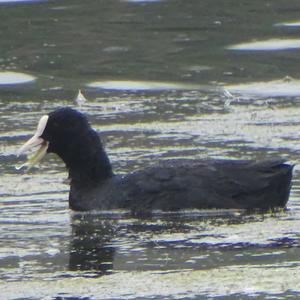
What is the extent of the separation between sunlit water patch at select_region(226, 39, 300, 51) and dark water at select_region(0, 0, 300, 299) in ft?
0.09

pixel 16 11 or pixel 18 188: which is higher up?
pixel 16 11

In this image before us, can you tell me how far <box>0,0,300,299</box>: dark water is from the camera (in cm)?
891

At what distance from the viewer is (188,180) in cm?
1110

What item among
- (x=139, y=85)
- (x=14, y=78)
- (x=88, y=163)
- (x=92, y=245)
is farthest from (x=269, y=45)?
(x=92, y=245)

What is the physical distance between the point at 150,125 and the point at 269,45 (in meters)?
4.82

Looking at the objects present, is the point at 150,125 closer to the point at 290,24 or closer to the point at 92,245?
the point at 92,245

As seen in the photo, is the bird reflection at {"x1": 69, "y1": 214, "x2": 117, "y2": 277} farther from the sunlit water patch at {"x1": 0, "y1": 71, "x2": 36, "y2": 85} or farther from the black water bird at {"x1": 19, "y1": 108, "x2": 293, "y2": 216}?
the sunlit water patch at {"x1": 0, "y1": 71, "x2": 36, "y2": 85}

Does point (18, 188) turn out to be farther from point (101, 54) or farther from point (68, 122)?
point (101, 54)

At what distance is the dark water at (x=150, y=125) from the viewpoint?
351 inches

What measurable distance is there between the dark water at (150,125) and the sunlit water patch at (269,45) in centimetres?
3

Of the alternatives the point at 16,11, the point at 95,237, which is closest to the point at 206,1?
the point at 16,11

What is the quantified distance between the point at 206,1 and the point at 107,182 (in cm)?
1141

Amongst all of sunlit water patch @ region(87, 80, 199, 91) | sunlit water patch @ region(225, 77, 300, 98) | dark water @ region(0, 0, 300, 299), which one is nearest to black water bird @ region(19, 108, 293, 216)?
dark water @ region(0, 0, 300, 299)

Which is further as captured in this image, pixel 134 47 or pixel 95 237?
pixel 134 47
